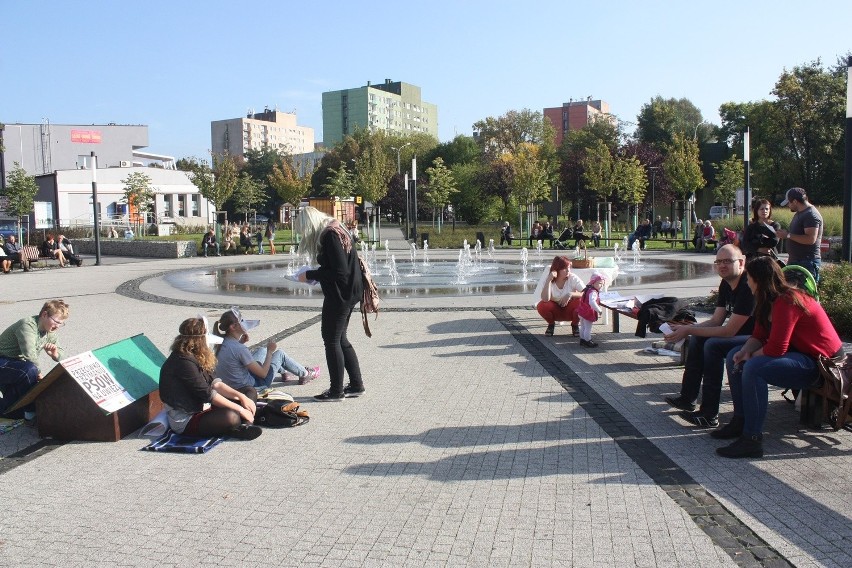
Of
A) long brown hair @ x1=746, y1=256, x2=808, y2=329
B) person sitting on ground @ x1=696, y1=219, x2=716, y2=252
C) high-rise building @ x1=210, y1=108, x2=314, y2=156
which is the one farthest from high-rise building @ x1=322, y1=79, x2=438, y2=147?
long brown hair @ x1=746, y1=256, x2=808, y2=329

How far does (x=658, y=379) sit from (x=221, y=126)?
584 ft

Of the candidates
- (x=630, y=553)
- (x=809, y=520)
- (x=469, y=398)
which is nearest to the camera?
(x=630, y=553)

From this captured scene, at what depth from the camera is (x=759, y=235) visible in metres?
8.68

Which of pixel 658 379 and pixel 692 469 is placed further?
pixel 658 379

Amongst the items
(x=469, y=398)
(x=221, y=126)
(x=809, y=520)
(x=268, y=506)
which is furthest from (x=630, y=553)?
(x=221, y=126)

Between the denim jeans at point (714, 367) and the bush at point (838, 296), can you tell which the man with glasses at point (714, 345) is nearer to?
the denim jeans at point (714, 367)

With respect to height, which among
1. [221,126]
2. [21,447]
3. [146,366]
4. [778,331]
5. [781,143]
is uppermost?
[221,126]

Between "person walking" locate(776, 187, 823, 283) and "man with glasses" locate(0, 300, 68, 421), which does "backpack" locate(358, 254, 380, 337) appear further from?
"person walking" locate(776, 187, 823, 283)

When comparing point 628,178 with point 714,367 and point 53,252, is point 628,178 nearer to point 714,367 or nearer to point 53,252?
point 53,252

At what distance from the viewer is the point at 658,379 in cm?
791

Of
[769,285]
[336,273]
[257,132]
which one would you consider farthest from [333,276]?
[257,132]

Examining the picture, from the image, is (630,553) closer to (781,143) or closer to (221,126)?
(781,143)

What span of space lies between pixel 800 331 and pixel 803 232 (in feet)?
10.5

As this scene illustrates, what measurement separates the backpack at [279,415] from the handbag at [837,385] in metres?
4.06
